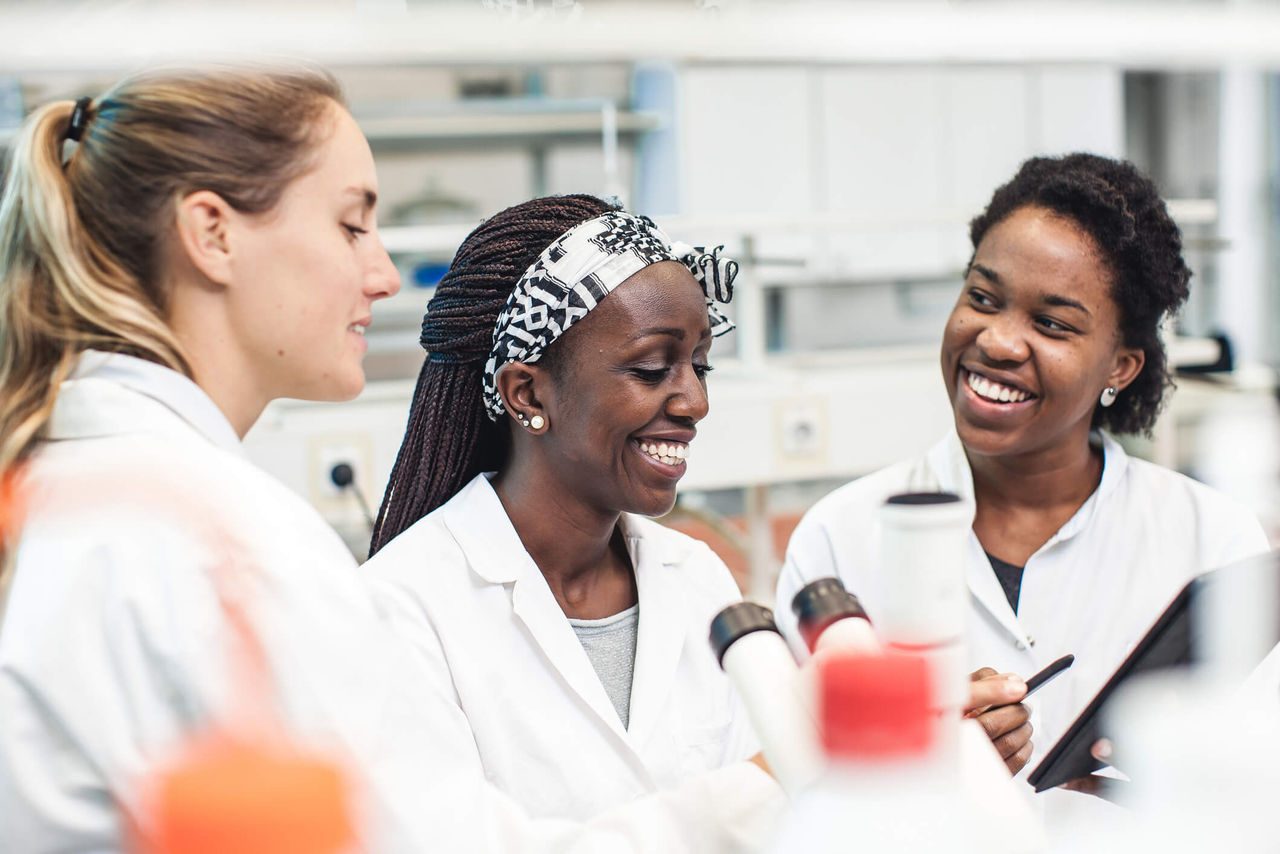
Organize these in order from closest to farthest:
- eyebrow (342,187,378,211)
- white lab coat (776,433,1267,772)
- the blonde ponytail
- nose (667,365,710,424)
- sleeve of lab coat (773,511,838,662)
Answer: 1. the blonde ponytail
2. eyebrow (342,187,378,211)
3. nose (667,365,710,424)
4. white lab coat (776,433,1267,772)
5. sleeve of lab coat (773,511,838,662)

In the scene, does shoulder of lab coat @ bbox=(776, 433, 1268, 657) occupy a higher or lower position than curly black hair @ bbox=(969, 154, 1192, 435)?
lower

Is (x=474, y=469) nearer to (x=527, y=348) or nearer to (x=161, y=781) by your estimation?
(x=527, y=348)

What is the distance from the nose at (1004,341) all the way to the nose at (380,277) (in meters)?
0.85

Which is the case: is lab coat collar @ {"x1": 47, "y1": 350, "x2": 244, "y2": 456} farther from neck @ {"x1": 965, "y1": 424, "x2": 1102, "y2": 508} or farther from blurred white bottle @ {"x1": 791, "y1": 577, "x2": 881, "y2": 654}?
neck @ {"x1": 965, "y1": 424, "x2": 1102, "y2": 508}

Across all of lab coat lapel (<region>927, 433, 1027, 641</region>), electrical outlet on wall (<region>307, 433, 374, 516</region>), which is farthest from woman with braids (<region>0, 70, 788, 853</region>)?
electrical outlet on wall (<region>307, 433, 374, 516</region>)

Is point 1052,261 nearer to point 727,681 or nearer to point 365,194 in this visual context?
point 727,681

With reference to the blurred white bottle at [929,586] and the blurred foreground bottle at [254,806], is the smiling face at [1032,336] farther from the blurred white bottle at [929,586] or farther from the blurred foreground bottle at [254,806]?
the blurred foreground bottle at [254,806]

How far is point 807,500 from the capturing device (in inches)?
249

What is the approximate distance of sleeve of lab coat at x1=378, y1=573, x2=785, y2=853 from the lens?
0.78 m

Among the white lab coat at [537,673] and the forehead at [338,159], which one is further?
the white lab coat at [537,673]

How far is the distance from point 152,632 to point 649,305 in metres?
0.75

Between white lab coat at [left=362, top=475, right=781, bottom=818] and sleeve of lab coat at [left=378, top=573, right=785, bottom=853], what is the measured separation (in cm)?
25

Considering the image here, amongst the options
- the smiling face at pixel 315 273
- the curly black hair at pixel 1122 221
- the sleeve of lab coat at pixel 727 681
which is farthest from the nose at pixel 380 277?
the curly black hair at pixel 1122 221

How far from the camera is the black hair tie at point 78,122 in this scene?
92 centimetres
